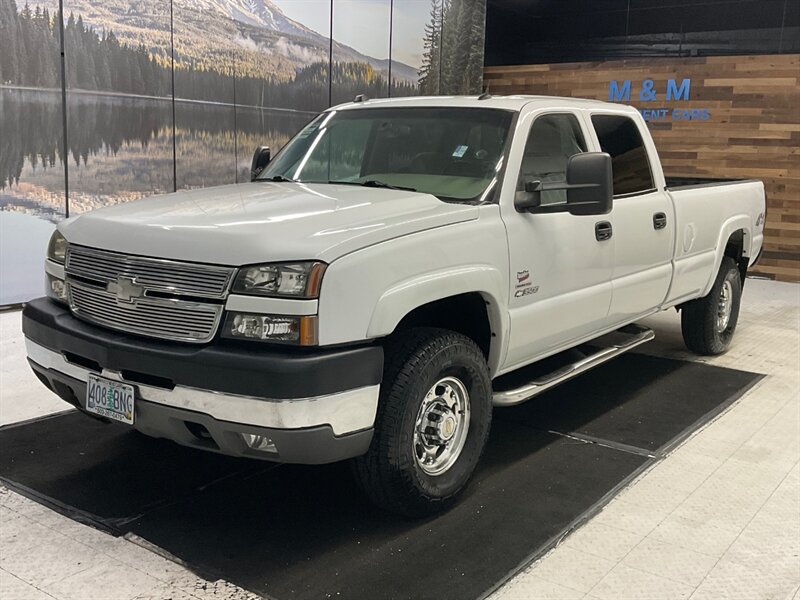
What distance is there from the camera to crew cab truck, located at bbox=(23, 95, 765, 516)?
2.92 m

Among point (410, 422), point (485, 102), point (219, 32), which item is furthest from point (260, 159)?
point (219, 32)

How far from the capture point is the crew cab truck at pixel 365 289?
2916 millimetres

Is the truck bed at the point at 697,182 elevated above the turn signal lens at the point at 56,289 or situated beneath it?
elevated above

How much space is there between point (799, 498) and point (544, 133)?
2230mm

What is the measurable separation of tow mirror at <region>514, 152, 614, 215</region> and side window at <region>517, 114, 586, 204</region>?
100mm

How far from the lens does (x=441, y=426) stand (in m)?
3.47

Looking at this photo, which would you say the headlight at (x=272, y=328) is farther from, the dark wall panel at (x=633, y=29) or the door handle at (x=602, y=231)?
the dark wall panel at (x=633, y=29)

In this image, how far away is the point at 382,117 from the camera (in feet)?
15.1

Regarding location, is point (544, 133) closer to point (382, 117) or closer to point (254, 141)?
point (382, 117)

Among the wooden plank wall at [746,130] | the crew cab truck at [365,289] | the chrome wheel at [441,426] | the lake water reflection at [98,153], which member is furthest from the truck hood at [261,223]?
the wooden plank wall at [746,130]

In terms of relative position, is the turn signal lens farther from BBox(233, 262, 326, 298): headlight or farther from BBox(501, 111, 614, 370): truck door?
BBox(501, 111, 614, 370): truck door

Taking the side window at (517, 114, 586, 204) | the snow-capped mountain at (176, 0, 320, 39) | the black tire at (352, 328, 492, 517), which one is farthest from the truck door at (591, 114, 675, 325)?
the snow-capped mountain at (176, 0, 320, 39)

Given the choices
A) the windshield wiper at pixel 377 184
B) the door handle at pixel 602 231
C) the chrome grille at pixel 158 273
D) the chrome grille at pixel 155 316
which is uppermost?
the windshield wiper at pixel 377 184

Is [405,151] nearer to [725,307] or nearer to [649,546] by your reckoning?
[649,546]
